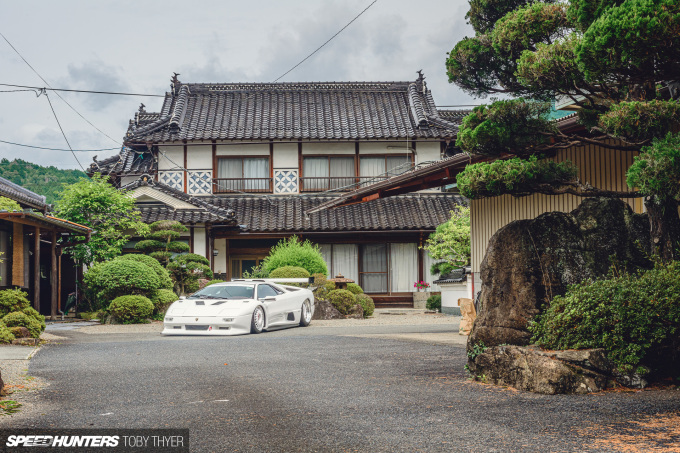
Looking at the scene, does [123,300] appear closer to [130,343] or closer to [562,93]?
[130,343]

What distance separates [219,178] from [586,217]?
20.8m

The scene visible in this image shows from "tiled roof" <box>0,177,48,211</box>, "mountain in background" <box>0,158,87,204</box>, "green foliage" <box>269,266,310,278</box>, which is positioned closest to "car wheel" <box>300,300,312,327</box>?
"green foliage" <box>269,266,310,278</box>

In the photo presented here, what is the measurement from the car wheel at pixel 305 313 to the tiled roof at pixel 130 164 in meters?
13.0

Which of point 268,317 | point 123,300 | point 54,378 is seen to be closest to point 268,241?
point 123,300

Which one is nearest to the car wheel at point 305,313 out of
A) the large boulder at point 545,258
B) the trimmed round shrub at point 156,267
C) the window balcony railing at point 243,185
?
the trimmed round shrub at point 156,267

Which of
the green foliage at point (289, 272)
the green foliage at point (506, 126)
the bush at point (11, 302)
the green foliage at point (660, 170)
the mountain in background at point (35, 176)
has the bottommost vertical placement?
the bush at point (11, 302)

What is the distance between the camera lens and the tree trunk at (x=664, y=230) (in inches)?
302

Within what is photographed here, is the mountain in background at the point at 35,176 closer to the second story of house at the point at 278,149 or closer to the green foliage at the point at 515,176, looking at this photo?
the second story of house at the point at 278,149

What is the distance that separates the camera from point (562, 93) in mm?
8008

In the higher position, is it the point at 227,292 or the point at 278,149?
the point at 278,149

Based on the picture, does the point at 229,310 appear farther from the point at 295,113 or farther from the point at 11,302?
the point at 295,113

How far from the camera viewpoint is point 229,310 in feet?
47.8

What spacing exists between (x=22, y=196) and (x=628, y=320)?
17806 mm

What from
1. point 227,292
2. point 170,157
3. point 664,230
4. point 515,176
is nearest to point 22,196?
point 227,292
